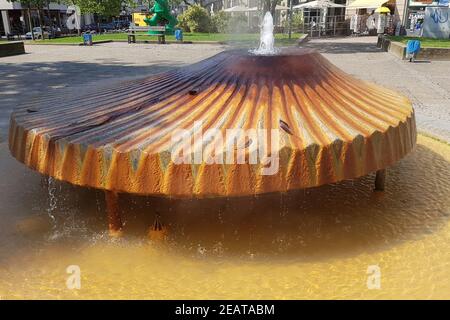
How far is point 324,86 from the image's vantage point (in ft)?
14.6

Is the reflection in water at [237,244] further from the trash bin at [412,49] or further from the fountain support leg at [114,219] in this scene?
the trash bin at [412,49]

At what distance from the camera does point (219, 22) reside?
3334 centimetres

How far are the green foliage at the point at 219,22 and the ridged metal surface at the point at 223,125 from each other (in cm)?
2989

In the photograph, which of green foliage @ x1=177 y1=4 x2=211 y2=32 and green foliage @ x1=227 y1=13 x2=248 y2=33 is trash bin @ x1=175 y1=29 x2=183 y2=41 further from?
green foliage @ x1=177 y1=4 x2=211 y2=32

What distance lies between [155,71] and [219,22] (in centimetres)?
2074

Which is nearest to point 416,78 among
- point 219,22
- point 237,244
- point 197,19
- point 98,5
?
point 237,244

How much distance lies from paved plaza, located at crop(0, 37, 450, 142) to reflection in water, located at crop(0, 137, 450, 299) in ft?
7.07

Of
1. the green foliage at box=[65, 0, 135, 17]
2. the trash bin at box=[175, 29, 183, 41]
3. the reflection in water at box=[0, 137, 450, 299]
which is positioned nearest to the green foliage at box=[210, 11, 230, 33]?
the trash bin at box=[175, 29, 183, 41]

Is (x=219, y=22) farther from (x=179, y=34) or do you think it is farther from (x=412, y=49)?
(x=412, y=49)

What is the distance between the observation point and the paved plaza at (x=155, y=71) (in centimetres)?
873

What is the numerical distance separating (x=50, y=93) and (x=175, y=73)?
176 centimetres

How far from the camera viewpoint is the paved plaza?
8.73 meters
